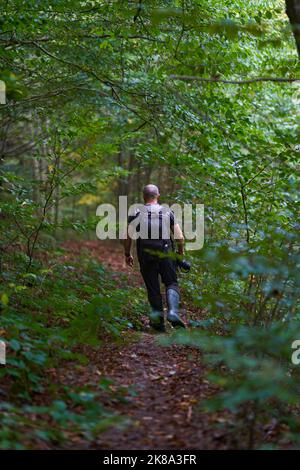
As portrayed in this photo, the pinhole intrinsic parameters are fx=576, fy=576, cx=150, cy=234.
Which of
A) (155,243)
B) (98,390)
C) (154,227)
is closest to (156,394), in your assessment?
(98,390)

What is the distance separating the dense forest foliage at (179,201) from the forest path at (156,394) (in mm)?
144

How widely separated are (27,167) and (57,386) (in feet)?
65.3

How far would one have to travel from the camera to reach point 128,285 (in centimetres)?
1247

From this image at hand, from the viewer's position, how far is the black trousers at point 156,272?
8211 mm

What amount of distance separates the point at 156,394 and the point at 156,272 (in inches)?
115

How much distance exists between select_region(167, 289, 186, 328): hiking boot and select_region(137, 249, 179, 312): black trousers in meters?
0.12

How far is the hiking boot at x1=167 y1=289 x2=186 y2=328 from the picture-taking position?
7.59 metres

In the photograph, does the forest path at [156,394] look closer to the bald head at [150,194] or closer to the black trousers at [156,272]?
the black trousers at [156,272]

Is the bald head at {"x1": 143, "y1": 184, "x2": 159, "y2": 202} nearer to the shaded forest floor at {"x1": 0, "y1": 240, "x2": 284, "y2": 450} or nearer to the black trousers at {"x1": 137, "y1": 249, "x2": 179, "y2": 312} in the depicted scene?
the black trousers at {"x1": 137, "y1": 249, "x2": 179, "y2": 312}

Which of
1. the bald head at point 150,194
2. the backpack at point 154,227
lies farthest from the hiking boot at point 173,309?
the bald head at point 150,194

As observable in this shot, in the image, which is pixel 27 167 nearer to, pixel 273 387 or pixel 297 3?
pixel 297 3

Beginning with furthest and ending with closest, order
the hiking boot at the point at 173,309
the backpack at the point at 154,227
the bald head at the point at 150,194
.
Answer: the bald head at the point at 150,194 → the backpack at the point at 154,227 → the hiking boot at the point at 173,309

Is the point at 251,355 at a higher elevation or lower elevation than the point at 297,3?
lower

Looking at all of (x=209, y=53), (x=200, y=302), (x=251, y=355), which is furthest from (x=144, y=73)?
(x=251, y=355)
